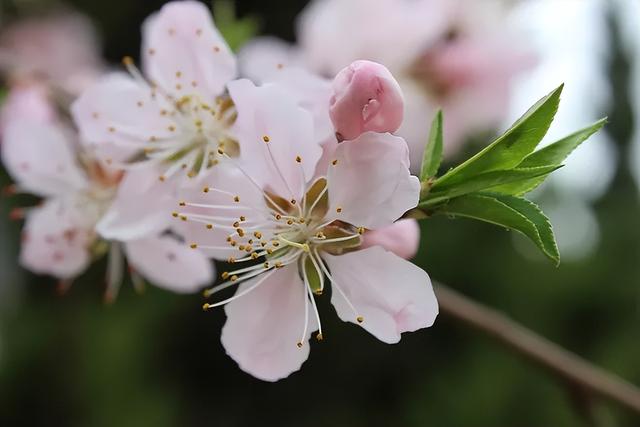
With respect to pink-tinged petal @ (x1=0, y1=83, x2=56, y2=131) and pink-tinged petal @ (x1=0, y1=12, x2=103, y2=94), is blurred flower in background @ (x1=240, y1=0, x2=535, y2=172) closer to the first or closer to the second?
pink-tinged petal @ (x1=0, y1=83, x2=56, y2=131)

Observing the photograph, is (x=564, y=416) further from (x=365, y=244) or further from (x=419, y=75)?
(x=365, y=244)

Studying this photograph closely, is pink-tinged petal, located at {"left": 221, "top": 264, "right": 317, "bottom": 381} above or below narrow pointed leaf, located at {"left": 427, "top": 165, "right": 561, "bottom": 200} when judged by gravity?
below

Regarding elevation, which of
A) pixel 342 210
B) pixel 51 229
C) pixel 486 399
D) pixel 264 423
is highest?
pixel 342 210

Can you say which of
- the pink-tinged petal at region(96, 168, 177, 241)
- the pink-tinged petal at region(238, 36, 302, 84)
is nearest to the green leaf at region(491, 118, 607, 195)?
the pink-tinged petal at region(96, 168, 177, 241)

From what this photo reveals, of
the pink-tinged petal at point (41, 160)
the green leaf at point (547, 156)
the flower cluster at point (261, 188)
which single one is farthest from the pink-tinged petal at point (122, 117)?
the green leaf at point (547, 156)

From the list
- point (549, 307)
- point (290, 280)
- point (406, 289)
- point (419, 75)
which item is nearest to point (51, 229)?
point (290, 280)
